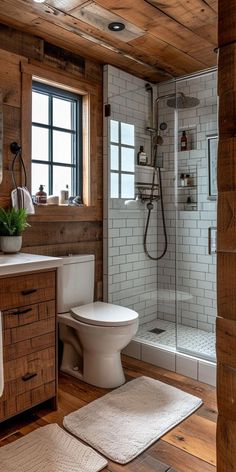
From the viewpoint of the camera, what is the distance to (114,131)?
123 inches

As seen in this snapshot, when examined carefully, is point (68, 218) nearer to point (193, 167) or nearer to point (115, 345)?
point (115, 345)

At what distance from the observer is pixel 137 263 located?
335 centimetres

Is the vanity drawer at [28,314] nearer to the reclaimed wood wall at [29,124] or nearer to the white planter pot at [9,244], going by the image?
the white planter pot at [9,244]

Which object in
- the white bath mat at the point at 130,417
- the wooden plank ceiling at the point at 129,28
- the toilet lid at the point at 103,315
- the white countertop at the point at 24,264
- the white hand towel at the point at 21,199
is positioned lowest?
the white bath mat at the point at 130,417

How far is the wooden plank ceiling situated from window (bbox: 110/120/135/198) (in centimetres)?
53

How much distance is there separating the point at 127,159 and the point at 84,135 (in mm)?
458

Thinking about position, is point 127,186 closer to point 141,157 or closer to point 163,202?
point 141,157

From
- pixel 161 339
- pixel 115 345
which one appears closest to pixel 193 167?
pixel 161 339

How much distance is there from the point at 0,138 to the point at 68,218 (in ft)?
2.53

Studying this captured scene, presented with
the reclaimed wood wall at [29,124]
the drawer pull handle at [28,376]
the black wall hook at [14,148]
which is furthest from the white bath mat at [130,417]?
the black wall hook at [14,148]

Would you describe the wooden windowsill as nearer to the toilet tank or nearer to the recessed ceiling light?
the toilet tank

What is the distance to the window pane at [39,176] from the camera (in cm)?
267

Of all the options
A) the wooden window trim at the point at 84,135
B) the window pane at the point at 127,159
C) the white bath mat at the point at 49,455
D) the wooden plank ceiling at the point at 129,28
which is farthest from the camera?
the window pane at the point at 127,159

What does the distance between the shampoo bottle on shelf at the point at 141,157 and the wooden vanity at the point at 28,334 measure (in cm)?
158
